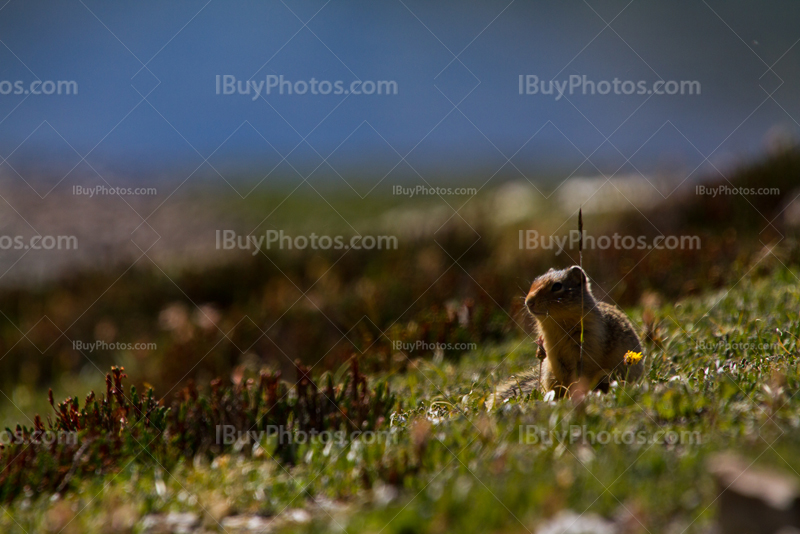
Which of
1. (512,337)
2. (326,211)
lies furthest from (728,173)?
(326,211)

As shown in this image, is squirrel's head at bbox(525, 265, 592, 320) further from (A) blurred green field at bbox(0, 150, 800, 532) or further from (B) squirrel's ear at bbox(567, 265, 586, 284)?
(A) blurred green field at bbox(0, 150, 800, 532)

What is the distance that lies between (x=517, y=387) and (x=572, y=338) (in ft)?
1.91

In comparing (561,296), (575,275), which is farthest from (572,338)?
(575,275)

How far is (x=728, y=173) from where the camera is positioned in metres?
12.4

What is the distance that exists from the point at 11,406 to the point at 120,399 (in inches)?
238

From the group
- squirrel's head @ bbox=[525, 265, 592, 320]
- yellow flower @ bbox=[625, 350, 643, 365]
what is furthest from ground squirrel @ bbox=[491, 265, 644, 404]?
yellow flower @ bbox=[625, 350, 643, 365]

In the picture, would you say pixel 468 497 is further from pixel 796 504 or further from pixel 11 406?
pixel 11 406

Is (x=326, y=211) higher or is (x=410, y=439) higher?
(x=326, y=211)

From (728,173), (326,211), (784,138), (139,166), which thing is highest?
(139,166)

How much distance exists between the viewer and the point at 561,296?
16.5 ft

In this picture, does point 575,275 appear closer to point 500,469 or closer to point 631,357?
point 631,357

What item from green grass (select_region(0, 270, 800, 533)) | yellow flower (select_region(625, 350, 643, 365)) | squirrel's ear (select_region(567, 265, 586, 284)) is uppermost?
squirrel's ear (select_region(567, 265, 586, 284))

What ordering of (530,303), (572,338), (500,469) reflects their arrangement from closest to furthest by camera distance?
1. (500,469)
2. (572,338)
3. (530,303)

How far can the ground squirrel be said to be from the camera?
15.9 ft
